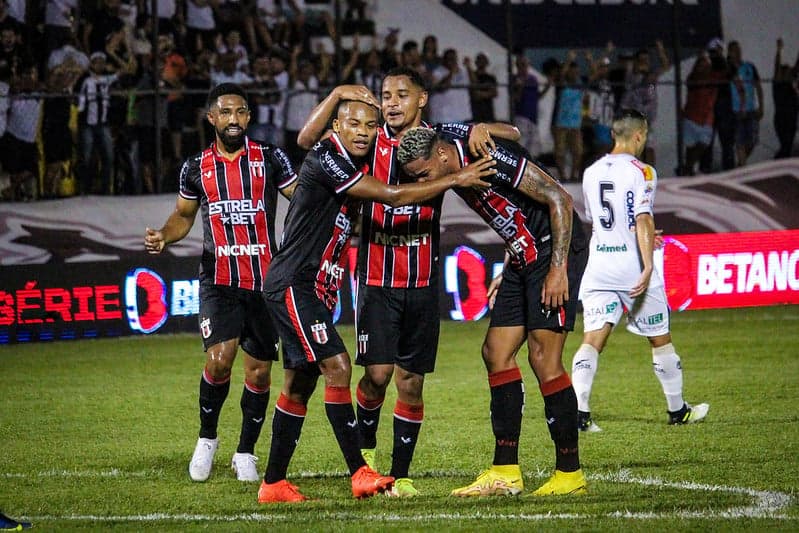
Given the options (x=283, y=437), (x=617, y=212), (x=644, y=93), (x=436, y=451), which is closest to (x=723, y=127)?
(x=644, y=93)

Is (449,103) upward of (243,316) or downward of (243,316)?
upward

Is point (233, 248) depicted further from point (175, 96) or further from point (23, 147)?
point (175, 96)

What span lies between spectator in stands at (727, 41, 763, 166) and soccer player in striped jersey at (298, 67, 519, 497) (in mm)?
11776

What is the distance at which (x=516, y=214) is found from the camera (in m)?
7.05

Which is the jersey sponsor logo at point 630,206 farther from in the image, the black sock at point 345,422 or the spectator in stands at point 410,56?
the spectator in stands at point 410,56

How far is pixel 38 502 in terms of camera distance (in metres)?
7.11

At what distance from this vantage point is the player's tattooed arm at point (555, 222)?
6883 millimetres

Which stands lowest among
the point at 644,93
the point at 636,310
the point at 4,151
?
the point at 636,310

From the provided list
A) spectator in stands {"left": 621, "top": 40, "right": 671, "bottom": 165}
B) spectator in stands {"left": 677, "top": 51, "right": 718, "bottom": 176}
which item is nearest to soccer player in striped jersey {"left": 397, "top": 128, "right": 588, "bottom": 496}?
spectator in stands {"left": 621, "top": 40, "right": 671, "bottom": 165}

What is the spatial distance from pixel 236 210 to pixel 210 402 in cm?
118

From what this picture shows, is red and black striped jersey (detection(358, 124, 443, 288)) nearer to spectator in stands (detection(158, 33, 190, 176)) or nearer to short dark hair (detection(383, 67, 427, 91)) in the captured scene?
short dark hair (detection(383, 67, 427, 91))

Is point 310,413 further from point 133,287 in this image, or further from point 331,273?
point 133,287

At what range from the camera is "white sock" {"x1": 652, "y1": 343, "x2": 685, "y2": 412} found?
9.41 m

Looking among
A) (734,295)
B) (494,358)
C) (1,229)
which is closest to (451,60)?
(734,295)
